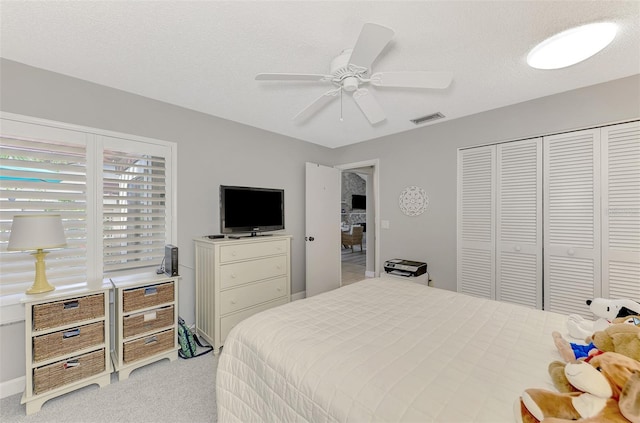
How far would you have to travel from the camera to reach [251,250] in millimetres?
2699

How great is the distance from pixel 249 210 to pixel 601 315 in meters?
3.04

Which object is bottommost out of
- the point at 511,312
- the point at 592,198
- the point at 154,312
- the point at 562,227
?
the point at 154,312

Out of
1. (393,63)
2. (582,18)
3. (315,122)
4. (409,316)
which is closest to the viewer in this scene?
(582,18)

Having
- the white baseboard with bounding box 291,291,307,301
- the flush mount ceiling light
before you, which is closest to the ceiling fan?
the flush mount ceiling light

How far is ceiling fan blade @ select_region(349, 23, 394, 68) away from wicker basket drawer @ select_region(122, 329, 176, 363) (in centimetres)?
259

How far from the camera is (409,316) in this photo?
62.1 inches

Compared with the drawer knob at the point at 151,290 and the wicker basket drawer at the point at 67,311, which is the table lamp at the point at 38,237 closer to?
the wicker basket drawer at the point at 67,311

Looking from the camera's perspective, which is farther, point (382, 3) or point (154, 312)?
point (154, 312)

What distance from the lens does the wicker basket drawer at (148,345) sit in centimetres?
207

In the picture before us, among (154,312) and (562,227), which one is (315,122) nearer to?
(154,312)

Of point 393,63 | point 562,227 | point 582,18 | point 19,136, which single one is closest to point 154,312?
point 19,136

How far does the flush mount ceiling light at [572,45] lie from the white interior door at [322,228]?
2.71 m

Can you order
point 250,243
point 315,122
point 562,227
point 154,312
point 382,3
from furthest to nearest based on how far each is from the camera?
point 315,122 → point 250,243 → point 562,227 → point 154,312 → point 382,3

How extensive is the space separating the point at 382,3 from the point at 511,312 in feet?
6.48
